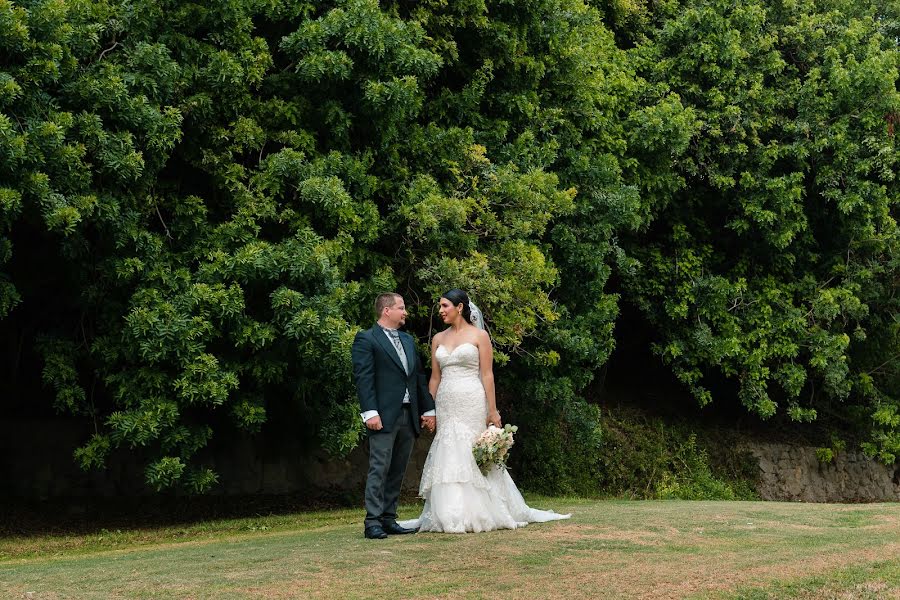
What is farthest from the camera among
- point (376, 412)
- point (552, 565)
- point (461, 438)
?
point (461, 438)

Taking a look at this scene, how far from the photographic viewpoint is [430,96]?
1625 cm

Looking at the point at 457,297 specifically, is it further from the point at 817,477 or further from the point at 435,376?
the point at 817,477

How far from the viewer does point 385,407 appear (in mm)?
9148

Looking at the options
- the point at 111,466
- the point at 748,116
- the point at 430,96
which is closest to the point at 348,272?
the point at 430,96

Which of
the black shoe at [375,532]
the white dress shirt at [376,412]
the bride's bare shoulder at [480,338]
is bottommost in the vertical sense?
the black shoe at [375,532]

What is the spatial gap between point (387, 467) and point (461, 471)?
29.1 inches

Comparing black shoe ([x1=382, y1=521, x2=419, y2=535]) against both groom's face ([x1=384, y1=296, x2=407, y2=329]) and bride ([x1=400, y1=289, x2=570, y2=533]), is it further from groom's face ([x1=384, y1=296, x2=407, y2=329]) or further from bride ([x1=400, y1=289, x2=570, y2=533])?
groom's face ([x1=384, y1=296, x2=407, y2=329])

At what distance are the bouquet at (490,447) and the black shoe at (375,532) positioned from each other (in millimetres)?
1056

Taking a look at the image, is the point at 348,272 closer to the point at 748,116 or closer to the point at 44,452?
the point at 44,452

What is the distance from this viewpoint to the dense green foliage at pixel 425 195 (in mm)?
12422

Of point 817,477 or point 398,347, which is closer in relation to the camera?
point 398,347

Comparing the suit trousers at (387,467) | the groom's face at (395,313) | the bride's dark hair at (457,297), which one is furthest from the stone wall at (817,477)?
the groom's face at (395,313)

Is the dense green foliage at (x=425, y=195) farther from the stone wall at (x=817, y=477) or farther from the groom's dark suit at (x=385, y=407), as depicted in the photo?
the groom's dark suit at (x=385, y=407)

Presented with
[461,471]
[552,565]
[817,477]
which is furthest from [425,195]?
[817,477]
